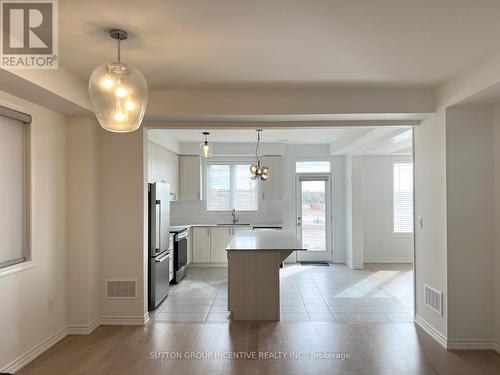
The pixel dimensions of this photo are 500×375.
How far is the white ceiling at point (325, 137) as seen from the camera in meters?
5.37

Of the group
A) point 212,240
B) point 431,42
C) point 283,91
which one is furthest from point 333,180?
point 431,42

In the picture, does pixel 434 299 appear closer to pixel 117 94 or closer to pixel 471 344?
pixel 471 344

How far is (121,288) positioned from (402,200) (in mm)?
6258

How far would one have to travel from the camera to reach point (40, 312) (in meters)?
3.43

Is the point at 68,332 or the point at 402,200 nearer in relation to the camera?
the point at 68,332

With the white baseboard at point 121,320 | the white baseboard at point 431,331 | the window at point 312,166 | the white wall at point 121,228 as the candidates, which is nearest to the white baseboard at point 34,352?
the white baseboard at point 121,320

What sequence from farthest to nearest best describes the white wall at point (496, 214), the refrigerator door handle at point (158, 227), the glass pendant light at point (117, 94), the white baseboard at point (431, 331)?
the refrigerator door handle at point (158, 227) → the white baseboard at point (431, 331) → the white wall at point (496, 214) → the glass pendant light at point (117, 94)

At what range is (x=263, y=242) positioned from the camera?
4828 mm

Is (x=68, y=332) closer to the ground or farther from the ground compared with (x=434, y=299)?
closer to the ground

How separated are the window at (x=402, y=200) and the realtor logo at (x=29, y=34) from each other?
7139 mm

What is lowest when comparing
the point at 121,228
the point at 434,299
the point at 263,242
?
the point at 434,299

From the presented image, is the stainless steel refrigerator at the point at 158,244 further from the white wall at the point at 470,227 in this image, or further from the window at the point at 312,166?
the window at the point at 312,166

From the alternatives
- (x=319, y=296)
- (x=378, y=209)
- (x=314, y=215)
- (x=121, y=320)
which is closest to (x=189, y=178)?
(x=314, y=215)

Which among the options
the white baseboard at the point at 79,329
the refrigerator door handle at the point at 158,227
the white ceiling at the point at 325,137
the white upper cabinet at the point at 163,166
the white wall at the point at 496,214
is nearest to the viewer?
the white wall at the point at 496,214
